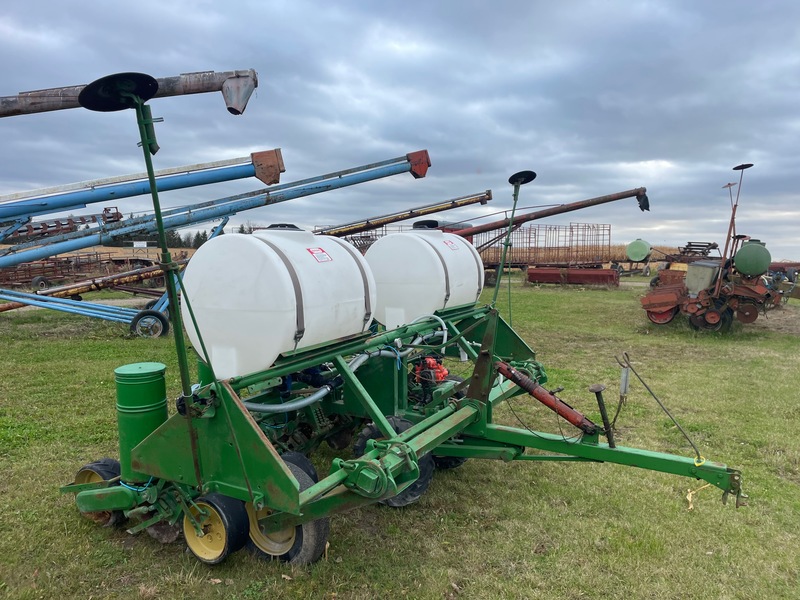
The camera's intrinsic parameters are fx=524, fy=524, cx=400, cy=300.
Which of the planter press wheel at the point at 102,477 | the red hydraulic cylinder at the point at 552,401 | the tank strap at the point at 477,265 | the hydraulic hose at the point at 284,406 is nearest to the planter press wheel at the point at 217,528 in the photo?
the hydraulic hose at the point at 284,406

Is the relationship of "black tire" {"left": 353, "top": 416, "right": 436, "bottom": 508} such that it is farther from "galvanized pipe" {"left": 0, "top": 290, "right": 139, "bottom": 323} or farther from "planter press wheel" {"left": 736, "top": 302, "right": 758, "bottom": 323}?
"planter press wheel" {"left": 736, "top": 302, "right": 758, "bottom": 323}

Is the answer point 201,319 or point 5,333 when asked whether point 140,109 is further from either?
point 5,333

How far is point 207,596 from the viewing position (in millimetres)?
3010

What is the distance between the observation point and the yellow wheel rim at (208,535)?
320cm

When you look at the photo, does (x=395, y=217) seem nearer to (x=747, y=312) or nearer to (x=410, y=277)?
(x=410, y=277)

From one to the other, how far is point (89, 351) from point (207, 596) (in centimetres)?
797

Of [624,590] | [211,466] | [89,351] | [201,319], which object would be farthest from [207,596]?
[89,351]

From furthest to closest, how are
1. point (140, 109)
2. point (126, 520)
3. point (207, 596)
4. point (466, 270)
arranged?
point (466, 270)
point (126, 520)
point (207, 596)
point (140, 109)

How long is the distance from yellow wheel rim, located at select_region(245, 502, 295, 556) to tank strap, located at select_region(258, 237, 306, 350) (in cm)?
109

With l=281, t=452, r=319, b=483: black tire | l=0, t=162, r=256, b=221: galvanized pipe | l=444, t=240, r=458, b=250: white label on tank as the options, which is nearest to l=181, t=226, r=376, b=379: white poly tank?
l=281, t=452, r=319, b=483: black tire

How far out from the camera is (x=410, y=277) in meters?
5.26

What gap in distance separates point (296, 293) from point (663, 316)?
11614mm

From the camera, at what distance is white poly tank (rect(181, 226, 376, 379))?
3.24 m

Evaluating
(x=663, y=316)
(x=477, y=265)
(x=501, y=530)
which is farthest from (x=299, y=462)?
(x=663, y=316)
